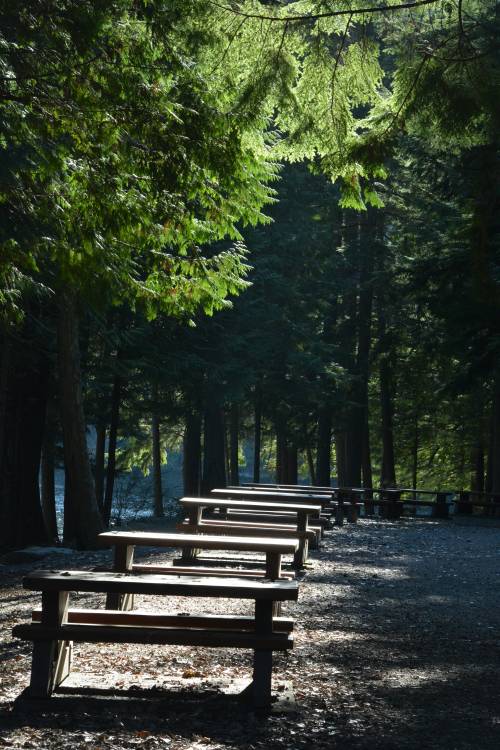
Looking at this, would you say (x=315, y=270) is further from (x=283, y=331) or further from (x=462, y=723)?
(x=462, y=723)

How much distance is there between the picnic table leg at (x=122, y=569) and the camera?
8.45 meters

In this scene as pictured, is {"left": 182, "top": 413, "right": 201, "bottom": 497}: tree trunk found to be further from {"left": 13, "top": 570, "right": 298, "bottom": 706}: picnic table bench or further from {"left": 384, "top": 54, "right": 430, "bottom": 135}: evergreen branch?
{"left": 13, "top": 570, "right": 298, "bottom": 706}: picnic table bench

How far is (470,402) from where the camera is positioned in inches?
1336

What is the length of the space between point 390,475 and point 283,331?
28.7 ft

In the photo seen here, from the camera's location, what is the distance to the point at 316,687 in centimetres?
627

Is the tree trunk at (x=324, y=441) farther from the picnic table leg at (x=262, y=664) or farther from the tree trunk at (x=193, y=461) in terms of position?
the picnic table leg at (x=262, y=664)

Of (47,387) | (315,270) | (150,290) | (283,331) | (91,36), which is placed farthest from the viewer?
(315,270)

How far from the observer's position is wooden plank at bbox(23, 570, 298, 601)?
5.70m

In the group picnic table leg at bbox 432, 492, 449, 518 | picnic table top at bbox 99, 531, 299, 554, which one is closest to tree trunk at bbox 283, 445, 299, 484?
picnic table leg at bbox 432, 492, 449, 518

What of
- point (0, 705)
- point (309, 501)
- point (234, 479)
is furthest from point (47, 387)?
point (234, 479)

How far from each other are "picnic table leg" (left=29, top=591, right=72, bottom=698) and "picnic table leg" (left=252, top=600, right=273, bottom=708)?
4.10 feet

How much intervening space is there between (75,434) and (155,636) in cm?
1168

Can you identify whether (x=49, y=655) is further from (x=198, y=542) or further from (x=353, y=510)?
(x=353, y=510)

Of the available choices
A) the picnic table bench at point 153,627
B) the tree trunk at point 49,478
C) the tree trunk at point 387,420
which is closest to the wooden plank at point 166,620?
the picnic table bench at point 153,627
